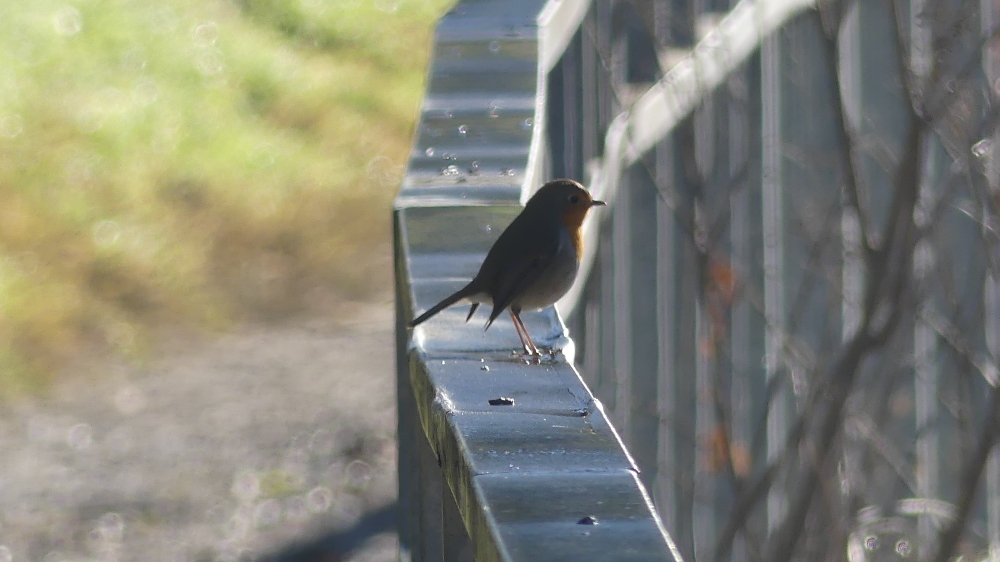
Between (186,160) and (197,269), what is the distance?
3.43 ft

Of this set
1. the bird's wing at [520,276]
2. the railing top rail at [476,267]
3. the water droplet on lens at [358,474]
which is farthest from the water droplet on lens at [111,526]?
the bird's wing at [520,276]

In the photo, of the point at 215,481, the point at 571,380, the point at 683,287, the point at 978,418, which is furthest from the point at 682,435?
the point at 215,481

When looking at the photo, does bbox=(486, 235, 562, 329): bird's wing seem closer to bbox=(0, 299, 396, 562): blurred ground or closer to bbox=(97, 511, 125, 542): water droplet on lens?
bbox=(0, 299, 396, 562): blurred ground

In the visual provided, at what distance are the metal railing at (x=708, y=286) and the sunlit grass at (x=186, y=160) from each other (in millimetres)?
3301

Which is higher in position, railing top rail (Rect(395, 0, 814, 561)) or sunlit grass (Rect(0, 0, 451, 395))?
railing top rail (Rect(395, 0, 814, 561))

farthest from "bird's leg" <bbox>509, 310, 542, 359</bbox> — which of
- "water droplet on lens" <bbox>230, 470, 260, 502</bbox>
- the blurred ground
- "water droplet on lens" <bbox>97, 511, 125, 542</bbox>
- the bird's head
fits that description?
"water droplet on lens" <bbox>230, 470, 260, 502</bbox>

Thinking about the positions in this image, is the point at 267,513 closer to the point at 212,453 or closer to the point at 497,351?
the point at 212,453

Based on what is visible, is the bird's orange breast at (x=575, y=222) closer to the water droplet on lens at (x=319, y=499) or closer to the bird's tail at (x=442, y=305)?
the bird's tail at (x=442, y=305)

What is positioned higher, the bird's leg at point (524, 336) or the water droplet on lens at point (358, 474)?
the bird's leg at point (524, 336)

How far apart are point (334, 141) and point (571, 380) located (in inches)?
297

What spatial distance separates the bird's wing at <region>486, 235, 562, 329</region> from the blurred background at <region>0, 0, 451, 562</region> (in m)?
2.65

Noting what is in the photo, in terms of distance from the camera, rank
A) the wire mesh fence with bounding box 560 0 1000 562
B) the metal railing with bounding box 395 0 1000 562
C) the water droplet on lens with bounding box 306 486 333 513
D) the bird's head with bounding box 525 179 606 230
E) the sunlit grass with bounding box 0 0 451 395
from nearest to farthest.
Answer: the metal railing with bounding box 395 0 1000 562, the bird's head with bounding box 525 179 606 230, the wire mesh fence with bounding box 560 0 1000 562, the water droplet on lens with bounding box 306 486 333 513, the sunlit grass with bounding box 0 0 451 395

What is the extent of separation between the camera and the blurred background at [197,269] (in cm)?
549

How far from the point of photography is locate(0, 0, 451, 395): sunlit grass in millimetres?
7215
